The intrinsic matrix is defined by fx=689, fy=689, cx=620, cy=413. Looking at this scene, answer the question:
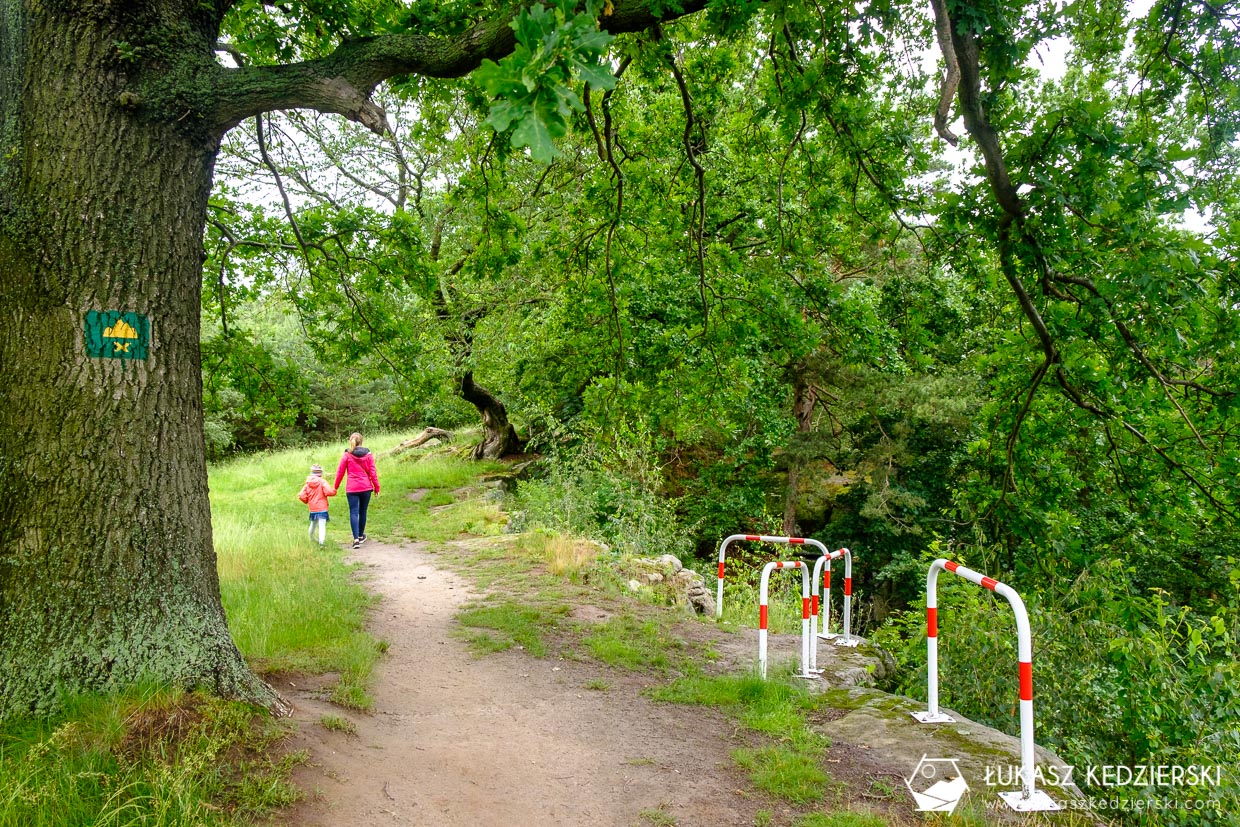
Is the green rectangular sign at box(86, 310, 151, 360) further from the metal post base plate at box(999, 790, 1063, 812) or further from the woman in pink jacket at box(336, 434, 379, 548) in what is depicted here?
the woman in pink jacket at box(336, 434, 379, 548)

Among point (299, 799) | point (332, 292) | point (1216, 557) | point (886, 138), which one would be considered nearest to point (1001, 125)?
point (886, 138)

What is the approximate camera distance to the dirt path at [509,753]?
12.2ft

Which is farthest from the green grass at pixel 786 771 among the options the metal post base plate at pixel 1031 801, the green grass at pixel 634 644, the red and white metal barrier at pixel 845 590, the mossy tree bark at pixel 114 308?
the mossy tree bark at pixel 114 308

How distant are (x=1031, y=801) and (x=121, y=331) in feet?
17.9

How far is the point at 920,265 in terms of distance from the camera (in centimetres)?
1217

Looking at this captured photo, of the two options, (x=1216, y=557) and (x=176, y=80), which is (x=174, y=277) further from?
(x=1216, y=557)

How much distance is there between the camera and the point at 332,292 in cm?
747

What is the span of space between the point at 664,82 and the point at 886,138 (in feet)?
10.9

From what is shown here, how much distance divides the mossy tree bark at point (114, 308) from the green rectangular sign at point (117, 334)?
36 mm

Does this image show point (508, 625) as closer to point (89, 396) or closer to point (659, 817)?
point (659, 817)

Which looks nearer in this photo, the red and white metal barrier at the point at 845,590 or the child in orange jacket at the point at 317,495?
the red and white metal barrier at the point at 845,590

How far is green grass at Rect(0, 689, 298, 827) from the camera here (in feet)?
9.07

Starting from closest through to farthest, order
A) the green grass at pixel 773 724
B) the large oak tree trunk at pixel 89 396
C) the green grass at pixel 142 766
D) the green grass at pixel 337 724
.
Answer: the green grass at pixel 142 766 → the large oak tree trunk at pixel 89 396 → the green grass at pixel 773 724 → the green grass at pixel 337 724
